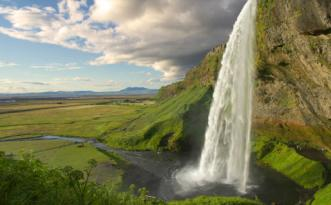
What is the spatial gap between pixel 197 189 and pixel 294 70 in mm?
36024

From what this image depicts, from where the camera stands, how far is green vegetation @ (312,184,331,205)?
36.9 meters

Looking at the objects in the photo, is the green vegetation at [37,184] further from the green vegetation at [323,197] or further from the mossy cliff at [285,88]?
the mossy cliff at [285,88]

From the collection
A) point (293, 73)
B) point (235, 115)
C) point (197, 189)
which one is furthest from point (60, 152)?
point (293, 73)

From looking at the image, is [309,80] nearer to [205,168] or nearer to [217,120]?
[217,120]

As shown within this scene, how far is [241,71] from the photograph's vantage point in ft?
185

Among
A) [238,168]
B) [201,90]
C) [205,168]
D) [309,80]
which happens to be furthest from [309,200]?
[201,90]

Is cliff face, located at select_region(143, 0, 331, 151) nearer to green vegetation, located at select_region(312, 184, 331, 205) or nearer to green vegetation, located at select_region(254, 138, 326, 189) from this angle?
green vegetation, located at select_region(254, 138, 326, 189)

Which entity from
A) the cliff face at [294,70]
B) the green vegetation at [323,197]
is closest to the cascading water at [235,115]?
the cliff face at [294,70]

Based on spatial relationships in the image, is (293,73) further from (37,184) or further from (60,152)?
(37,184)

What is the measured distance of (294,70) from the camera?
67062 mm

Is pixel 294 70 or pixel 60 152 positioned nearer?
pixel 294 70

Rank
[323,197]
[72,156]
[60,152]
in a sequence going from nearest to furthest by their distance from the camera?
[323,197] → [72,156] → [60,152]

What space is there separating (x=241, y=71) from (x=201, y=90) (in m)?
61.1

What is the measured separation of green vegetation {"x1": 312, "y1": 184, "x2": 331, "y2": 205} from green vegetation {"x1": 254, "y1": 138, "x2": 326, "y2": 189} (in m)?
4.76
